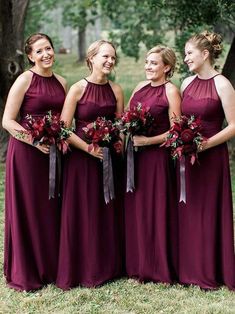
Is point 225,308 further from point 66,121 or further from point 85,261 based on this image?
point 66,121

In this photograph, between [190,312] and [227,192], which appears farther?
[227,192]

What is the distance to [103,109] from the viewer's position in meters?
5.55

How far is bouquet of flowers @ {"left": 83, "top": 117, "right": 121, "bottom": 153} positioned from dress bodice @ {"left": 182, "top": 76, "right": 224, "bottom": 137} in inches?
25.1

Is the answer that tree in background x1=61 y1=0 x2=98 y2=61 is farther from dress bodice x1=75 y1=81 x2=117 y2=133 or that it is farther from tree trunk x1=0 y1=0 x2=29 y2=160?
dress bodice x1=75 y1=81 x2=117 y2=133

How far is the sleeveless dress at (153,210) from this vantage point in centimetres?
566

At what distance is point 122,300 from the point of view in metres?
5.42

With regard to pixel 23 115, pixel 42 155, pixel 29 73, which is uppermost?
pixel 29 73

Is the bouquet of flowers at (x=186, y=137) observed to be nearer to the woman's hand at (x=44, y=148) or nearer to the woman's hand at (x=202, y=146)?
the woman's hand at (x=202, y=146)

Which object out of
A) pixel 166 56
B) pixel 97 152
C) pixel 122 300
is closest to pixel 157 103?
pixel 166 56

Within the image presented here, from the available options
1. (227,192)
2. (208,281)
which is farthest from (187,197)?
(208,281)

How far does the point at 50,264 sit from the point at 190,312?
4.55 ft

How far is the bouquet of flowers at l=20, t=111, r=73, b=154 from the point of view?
5.28 metres

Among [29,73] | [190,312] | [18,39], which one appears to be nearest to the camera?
[190,312]

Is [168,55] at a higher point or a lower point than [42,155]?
higher
